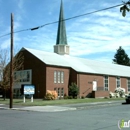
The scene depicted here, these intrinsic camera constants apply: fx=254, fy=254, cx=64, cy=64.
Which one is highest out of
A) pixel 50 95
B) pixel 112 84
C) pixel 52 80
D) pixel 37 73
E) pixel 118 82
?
pixel 37 73

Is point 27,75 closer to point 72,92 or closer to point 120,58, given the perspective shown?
point 72,92

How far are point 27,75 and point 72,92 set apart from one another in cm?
833

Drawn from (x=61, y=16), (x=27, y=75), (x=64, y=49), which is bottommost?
(x=27, y=75)

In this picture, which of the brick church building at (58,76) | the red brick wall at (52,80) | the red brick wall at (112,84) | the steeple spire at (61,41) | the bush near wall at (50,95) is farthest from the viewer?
the steeple spire at (61,41)

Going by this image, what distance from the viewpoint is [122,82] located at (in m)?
54.7

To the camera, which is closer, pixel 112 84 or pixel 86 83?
pixel 86 83

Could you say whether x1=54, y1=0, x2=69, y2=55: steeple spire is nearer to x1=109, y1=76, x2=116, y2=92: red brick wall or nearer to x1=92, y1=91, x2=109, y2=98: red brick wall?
x1=109, y1=76, x2=116, y2=92: red brick wall

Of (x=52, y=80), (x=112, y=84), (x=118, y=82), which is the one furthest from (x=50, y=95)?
(x=118, y=82)

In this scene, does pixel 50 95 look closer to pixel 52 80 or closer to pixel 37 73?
pixel 52 80

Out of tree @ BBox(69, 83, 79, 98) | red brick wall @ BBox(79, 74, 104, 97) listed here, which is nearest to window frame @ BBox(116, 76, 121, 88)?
red brick wall @ BBox(79, 74, 104, 97)

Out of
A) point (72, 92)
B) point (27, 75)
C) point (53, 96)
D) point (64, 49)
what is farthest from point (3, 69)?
point (64, 49)

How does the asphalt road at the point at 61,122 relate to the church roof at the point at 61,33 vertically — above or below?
below

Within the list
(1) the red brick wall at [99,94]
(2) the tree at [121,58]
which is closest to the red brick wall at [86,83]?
(1) the red brick wall at [99,94]

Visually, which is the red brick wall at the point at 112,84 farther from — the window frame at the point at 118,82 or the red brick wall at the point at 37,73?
the red brick wall at the point at 37,73
